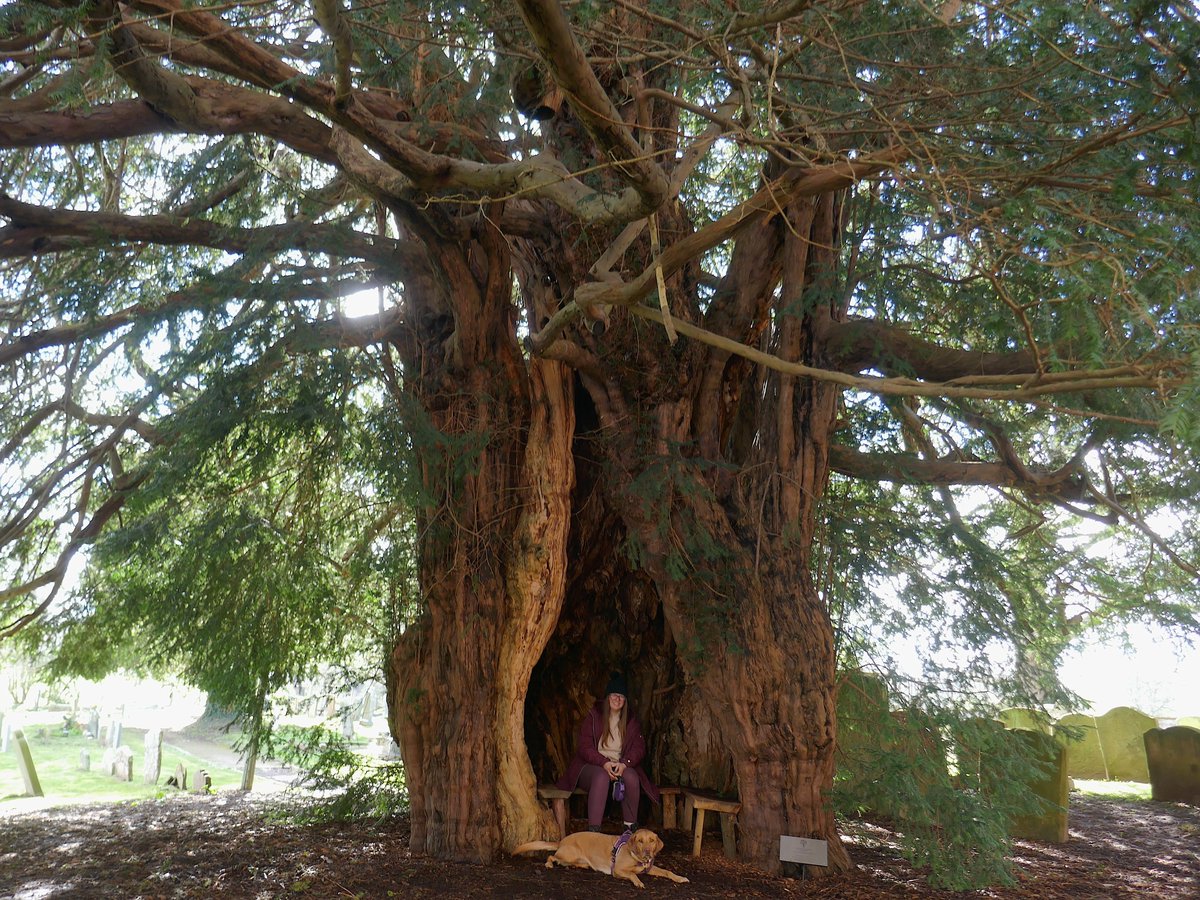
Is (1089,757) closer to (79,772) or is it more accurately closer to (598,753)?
(598,753)

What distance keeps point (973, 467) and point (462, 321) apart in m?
4.01

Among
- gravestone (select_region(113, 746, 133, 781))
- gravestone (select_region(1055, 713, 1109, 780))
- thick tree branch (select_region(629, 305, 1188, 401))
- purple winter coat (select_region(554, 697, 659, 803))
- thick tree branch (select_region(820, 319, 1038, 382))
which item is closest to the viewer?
thick tree branch (select_region(629, 305, 1188, 401))

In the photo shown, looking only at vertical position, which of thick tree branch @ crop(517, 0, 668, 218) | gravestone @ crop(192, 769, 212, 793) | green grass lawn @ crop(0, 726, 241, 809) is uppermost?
thick tree branch @ crop(517, 0, 668, 218)

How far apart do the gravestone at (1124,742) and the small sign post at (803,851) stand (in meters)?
8.09

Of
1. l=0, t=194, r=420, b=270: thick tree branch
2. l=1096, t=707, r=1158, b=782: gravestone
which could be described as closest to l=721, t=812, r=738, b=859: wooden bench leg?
l=0, t=194, r=420, b=270: thick tree branch

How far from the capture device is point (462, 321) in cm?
628

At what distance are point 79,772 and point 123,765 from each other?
1.48 meters

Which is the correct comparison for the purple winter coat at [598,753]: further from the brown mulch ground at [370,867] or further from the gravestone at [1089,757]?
the gravestone at [1089,757]

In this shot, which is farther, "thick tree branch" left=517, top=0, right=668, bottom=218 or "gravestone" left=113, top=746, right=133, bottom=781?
"gravestone" left=113, top=746, right=133, bottom=781

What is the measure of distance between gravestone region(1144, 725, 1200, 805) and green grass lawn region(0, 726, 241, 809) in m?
11.1

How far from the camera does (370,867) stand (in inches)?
220

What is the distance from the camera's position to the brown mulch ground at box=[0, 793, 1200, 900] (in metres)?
5.16

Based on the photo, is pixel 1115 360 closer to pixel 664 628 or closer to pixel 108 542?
pixel 664 628

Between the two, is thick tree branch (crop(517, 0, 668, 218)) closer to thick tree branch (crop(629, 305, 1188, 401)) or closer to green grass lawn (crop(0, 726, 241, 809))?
thick tree branch (crop(629, 305, 1188, 401))
